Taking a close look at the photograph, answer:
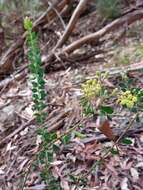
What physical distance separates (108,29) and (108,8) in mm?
345

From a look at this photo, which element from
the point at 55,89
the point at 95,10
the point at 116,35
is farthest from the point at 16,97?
the point at 95,10

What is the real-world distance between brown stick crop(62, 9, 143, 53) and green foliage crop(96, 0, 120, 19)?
168 millimetres

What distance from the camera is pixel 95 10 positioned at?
4.14m

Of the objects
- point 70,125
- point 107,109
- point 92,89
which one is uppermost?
point 92,89

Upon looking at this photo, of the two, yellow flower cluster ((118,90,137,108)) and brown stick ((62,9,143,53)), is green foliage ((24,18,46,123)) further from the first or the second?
brown stick ((62,9,143,53))

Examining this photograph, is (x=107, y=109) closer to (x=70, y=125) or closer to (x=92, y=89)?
(x=92, y=89)

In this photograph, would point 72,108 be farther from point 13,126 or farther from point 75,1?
point 75,1

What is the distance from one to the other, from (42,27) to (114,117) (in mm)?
1908

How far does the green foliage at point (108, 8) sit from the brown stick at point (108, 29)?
168mm

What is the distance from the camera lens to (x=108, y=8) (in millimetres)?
3758

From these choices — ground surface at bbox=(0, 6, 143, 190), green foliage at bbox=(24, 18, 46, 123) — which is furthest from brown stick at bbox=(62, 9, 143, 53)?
green foliage at bbox=(24, 18, 46, 123)

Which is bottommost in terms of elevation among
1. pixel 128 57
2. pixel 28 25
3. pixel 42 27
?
pixel 128 57

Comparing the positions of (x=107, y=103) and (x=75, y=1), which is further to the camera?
(x=75, y=1)

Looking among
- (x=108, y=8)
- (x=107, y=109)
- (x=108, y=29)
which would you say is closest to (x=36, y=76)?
(x=107, y=109)
